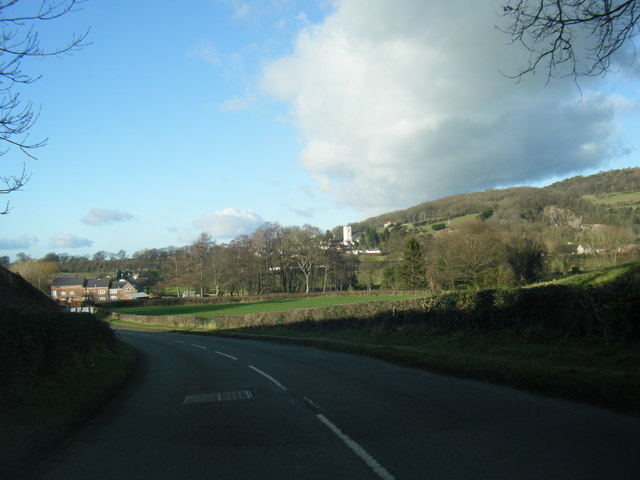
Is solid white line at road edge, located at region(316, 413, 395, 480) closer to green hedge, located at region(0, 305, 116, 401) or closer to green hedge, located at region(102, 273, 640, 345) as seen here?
green hedge, located at region(0, 305, 116, 401)

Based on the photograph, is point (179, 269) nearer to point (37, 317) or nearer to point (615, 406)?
point (37, 317)

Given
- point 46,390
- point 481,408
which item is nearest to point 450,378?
Answer: point 481,408

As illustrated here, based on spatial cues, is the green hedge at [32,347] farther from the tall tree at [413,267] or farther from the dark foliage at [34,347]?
the tall tree at [413,267]

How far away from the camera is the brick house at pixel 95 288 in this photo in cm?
9906

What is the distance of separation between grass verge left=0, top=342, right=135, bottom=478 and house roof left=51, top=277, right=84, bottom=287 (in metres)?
105

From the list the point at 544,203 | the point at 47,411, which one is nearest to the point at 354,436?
the point at 47,411

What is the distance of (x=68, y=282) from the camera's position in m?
106

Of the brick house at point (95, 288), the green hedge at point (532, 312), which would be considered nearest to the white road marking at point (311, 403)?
the green hedge at point (532, 312)

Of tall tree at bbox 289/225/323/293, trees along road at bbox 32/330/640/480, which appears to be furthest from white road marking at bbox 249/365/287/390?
tall tree at bbox 289/225/323/293

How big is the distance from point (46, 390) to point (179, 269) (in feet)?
273

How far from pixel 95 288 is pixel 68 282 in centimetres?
610

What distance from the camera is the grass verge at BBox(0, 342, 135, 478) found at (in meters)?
5.99

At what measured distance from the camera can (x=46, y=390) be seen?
914cm

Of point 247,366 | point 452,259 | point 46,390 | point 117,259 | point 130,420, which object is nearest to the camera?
point 130,420
